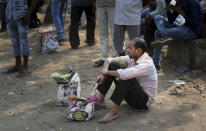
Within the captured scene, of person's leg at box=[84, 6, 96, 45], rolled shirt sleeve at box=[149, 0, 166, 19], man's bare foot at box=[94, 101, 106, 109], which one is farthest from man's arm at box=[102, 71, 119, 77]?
person's leg at box=[84, 6, 96, 45]

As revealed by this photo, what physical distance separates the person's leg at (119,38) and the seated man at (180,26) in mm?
519

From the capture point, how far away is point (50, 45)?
22.8ft

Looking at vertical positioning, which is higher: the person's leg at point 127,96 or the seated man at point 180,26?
the seated man at point 180,26

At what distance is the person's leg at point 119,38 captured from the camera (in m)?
5.21

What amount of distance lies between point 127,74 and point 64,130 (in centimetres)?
96

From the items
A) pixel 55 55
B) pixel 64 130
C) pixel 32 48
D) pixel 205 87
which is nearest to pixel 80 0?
pixel 55 55

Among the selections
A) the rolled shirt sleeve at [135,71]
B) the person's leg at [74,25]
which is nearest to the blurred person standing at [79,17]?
the person's leg at [74,25]

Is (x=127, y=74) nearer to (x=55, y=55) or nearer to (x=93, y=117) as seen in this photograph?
(x=93, y=117)

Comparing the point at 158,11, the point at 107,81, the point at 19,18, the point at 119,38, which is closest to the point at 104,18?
the point at 119,38

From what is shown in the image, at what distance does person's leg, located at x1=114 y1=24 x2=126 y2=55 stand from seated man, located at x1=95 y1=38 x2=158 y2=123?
1.17 m

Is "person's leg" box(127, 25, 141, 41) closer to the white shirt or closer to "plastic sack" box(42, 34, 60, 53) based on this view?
the white shirt

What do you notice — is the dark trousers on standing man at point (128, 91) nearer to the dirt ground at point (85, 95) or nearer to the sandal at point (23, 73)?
the dirt ground at point (85, 95)

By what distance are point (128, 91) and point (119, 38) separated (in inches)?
63.9

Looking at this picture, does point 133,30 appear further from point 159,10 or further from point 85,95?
point 85,95
